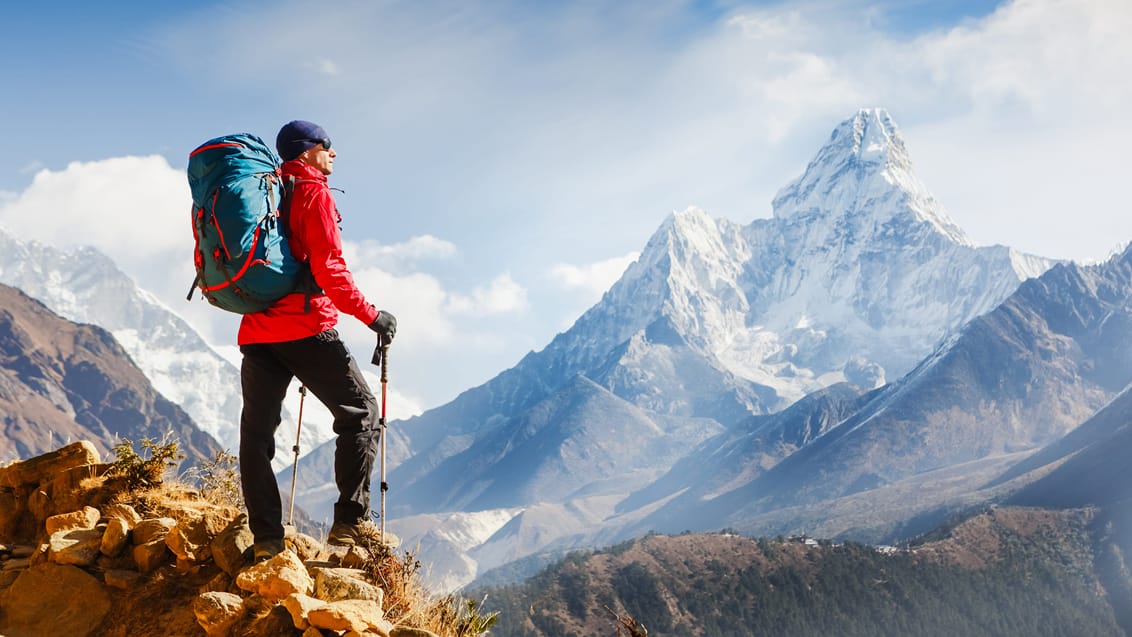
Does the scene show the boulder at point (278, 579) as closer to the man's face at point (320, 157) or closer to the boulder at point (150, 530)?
the boulder at point (150, 530)

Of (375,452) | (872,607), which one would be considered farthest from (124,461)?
(872,607)

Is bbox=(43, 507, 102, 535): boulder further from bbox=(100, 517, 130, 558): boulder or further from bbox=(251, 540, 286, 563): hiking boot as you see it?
bbox=(251, 540, 286, 563): hiking boot

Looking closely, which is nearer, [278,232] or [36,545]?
[278,232]

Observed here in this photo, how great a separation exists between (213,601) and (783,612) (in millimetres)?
197885

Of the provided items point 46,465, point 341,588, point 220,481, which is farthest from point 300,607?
point 46,465

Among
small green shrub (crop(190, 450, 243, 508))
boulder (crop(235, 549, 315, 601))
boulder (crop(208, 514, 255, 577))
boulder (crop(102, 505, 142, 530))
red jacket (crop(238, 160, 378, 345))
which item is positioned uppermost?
red jacket (crop(238, 160, 378, 345))

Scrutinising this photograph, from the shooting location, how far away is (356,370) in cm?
771

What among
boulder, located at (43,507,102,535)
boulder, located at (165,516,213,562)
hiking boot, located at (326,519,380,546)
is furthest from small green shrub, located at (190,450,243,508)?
hiking boot, located at (326,519,380,546)

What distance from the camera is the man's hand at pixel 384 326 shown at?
7523 millimetres

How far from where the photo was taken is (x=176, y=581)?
24.2 feet

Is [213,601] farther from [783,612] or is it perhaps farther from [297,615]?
[783,612]

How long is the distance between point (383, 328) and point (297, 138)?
1832 millimetres

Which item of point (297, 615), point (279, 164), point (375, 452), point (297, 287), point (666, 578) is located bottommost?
point (666, 578)

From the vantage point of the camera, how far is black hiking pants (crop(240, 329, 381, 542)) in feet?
24.4
